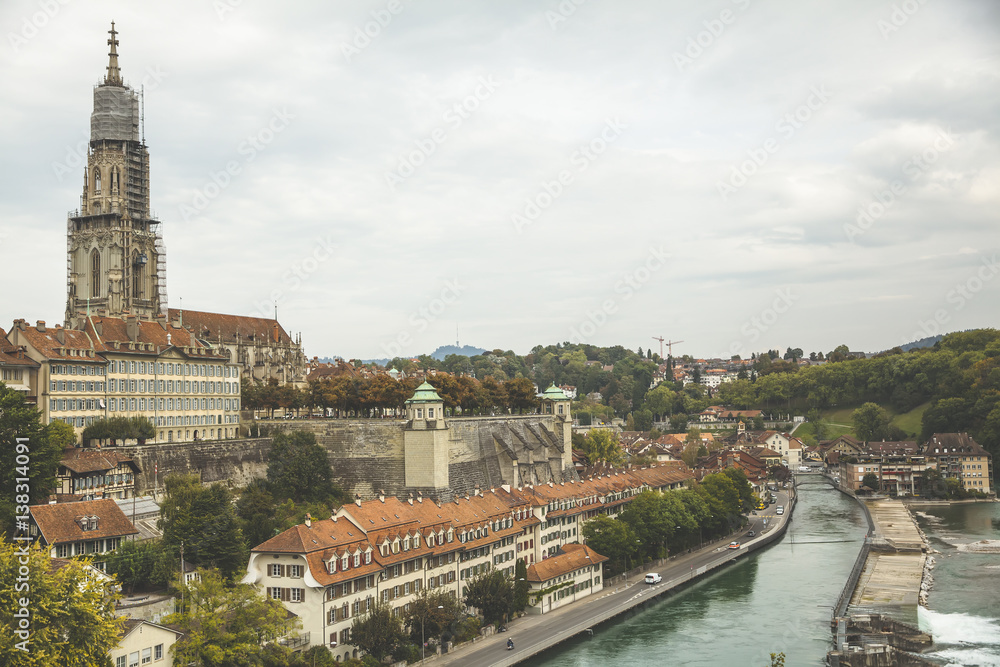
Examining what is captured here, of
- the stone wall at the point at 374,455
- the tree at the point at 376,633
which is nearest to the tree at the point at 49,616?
the tree at the point at 376,633

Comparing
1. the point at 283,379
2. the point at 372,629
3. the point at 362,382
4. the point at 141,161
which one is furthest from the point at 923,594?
the point at 141,161

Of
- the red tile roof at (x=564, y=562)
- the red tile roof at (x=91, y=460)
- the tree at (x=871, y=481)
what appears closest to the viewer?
the red tile roof at (x=91, y=460)

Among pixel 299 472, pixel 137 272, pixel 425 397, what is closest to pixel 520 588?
pixel 299 472

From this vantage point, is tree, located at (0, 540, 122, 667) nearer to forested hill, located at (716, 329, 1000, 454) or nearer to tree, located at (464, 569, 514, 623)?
tree, located at (464, 569, 514, 623)

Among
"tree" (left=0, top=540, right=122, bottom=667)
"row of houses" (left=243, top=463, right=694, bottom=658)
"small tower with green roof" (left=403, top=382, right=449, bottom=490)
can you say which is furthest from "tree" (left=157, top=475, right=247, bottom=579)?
"small tower with green roof" (left=403, top=382, right=449, bottom=490)

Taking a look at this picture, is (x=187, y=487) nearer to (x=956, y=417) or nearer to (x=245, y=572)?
(x=245, y=572)

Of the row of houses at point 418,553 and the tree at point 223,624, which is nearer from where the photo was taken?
the tree at point 223,624

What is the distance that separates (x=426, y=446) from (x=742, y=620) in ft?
69.4

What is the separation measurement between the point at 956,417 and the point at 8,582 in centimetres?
12047

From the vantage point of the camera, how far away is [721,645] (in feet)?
151

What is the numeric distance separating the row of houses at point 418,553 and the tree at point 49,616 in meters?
10.4

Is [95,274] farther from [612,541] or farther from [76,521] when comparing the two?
[612,541]

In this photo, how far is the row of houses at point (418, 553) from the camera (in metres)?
38.7

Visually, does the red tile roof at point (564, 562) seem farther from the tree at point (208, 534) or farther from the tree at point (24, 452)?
the tree at point (24, 452)
